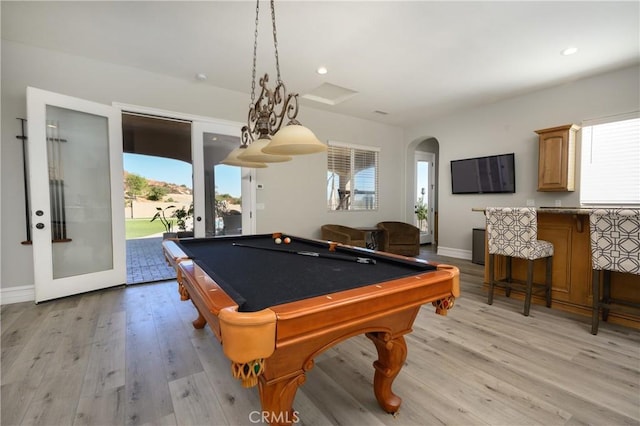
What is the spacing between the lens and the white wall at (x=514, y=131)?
12.6ft

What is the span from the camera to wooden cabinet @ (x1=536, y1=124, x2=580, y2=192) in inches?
156

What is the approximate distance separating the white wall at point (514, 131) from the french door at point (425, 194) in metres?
0.63

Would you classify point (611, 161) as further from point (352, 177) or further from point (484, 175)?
point (352, 177)

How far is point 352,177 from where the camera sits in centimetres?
587

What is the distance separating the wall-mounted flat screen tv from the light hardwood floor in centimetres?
278

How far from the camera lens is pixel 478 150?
17.2ft

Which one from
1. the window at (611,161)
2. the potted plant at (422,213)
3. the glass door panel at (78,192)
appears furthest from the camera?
the potted plant at (422,213)

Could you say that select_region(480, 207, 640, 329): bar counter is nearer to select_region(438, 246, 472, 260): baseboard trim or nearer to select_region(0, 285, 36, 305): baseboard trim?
select_region(438, 246, 472, 260): baseboard trim

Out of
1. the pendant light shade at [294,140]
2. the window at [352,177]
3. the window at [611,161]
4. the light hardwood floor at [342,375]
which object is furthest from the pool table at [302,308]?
the window at [611,161]

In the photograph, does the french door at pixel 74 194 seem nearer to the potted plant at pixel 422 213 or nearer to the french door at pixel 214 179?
the french door at pixel 214 179

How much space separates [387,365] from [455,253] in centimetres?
484

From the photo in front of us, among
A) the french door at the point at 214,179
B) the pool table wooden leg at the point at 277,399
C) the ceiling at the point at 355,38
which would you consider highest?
the ceiling at the point at 355,38

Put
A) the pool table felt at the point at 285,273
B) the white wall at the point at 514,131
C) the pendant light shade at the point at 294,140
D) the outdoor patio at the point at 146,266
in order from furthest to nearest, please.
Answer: the outdoor patio at the point at 146,266 → the white wall at the point at 514,131 → the pendant light shade at the point at 294,140 → the pool table felt at the point at 285,273

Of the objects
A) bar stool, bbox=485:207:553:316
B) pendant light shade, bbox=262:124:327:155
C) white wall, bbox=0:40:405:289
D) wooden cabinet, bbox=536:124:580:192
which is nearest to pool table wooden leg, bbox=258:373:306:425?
pendant light shade, bbox=262:124:327:155
